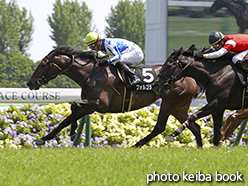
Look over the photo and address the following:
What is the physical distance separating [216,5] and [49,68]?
17.3 metres

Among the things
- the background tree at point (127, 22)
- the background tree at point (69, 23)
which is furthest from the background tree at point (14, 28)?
the background tree at point (127, 22)

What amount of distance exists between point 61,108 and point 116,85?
2.15 m

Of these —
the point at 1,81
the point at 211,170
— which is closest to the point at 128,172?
the point at 211,170

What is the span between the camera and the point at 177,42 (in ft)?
69.6

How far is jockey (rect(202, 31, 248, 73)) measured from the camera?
22.2 feet

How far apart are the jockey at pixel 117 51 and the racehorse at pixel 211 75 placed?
2.12 ft

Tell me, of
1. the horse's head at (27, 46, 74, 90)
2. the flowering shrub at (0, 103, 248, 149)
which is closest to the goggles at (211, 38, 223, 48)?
the flowering shrub at (0, 103, 248, 149)

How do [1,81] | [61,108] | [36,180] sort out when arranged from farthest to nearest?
[1,81] < [61,108] < [36,180]

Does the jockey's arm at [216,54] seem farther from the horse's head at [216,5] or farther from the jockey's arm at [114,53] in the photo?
the horse's head at [216,5]

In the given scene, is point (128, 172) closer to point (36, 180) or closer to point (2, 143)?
point (36, 180)

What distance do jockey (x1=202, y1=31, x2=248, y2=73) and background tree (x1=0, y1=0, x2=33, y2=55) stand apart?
4126 centimetres

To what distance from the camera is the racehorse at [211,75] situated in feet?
22.2

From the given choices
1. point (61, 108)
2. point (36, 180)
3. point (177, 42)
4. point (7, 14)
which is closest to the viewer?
point (36, 180)

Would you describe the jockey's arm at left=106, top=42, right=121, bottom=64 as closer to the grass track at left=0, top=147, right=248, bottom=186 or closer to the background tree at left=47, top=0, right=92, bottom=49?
the grass track at left=0, top=147, right=248, bottom=186
